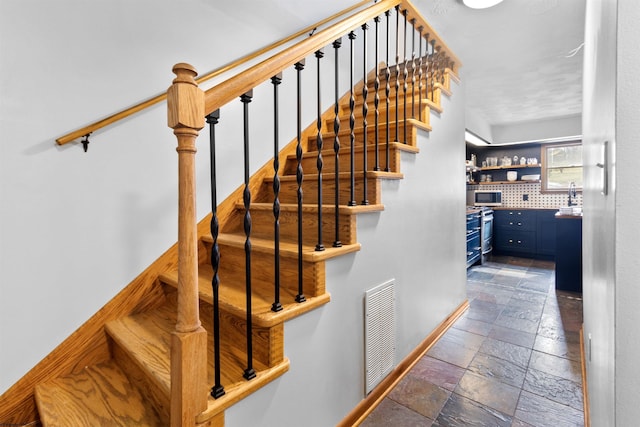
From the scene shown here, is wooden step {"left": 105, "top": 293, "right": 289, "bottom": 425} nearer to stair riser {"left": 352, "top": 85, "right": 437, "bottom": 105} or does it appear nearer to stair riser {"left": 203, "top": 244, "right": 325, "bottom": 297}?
stair riser {"left": 203, "top": 244, "right": 325, "bottom": 297}

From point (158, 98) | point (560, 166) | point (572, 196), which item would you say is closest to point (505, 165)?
point (560, 166)

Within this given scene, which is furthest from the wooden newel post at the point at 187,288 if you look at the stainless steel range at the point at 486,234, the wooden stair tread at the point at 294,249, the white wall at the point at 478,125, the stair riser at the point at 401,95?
the stainless steel range at the point at 486,234

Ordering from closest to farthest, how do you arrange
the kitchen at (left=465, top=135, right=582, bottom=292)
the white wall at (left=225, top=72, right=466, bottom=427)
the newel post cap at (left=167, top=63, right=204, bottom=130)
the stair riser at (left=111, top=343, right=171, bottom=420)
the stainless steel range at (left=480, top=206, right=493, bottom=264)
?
the newel post cap at (left=167, top=63, right=204, bottom=130) < the stair riser at (left=111, top=343, right=171, bottom=420) < the white wall at (left=225, top=72, right=466, bottom=427) < the stainless steel range at (left=480, top=206, right=493, bottom=264) < the kitchen at (left=465, top=135, right=582, bottom=292)

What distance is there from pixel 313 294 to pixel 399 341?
0.97 meters

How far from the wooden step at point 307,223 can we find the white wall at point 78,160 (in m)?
0.51

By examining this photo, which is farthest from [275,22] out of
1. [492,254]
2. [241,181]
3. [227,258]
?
[492,254]

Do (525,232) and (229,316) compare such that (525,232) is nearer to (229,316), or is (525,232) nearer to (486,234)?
(486,234)

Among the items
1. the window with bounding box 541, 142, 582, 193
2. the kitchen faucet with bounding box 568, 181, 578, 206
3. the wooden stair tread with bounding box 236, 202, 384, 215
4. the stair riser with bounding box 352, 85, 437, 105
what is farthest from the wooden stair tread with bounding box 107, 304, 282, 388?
the window with bounding box 541, 142, 582, 193

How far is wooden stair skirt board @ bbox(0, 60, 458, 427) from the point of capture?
1201mm

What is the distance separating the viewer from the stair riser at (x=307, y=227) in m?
1.60

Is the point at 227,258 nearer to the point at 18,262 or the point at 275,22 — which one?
the point at 18,262

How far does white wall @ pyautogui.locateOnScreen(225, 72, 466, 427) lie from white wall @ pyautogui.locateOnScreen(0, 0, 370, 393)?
1.09m

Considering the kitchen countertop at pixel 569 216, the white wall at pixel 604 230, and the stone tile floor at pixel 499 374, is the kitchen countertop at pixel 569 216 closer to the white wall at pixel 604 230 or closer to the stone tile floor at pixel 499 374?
the stone tile floor at pixel 499 374

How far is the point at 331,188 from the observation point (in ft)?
6.45
